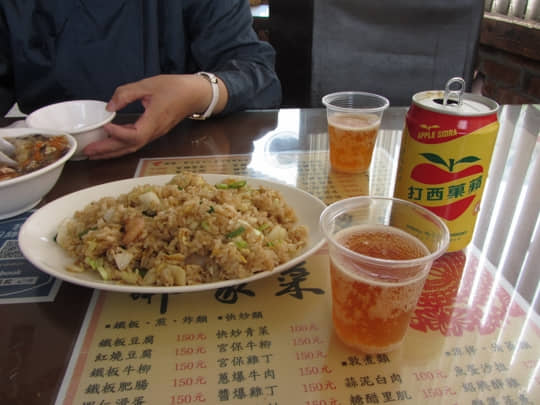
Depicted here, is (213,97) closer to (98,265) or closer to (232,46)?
(232,46)

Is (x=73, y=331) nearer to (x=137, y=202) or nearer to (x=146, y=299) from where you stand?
(x=146, y=299)

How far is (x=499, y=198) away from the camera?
1.09 meters

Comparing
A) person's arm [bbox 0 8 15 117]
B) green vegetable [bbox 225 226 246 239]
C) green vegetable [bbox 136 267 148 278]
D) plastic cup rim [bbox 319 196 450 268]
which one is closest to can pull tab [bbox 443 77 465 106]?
plastic cup rim [bbox 319 196 450 268]

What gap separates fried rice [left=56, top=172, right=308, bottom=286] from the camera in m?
0.73

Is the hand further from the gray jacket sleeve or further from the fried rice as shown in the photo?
the fried rice

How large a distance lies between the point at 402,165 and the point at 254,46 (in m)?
1.31

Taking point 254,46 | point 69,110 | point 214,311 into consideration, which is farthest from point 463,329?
point 254,46

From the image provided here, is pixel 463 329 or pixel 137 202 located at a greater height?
pixel 137 202

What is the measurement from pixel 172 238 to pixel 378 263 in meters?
0.41

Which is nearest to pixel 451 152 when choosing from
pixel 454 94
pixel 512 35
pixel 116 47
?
pixel 454 94

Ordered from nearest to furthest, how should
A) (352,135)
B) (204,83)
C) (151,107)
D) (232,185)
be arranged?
(232,185) < (352,135) < (151,107) < (204,83)

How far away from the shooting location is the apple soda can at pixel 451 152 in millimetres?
735

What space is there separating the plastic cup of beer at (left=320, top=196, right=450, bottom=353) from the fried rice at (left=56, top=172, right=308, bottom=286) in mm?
138

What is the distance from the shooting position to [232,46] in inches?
74.0
